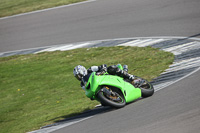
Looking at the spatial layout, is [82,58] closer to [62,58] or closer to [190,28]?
[62,58]

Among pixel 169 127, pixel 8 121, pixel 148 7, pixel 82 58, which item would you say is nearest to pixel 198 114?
pixel 169 127

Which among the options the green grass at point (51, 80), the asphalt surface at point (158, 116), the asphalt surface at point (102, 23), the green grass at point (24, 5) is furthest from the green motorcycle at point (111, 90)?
the green grass at point (24, 5)

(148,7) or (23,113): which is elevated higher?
(148,7)

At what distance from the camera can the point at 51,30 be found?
18328mm

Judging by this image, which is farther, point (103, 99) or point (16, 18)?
point (16, 18)

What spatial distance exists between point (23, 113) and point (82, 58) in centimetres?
459

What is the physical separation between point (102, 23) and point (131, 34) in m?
2.54

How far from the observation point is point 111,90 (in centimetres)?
805

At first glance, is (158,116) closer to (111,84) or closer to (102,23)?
(111,84)

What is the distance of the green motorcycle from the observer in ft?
25.7

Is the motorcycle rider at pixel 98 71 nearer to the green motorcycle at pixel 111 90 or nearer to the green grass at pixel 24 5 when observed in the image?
the green motorcycle at pixel 111 90

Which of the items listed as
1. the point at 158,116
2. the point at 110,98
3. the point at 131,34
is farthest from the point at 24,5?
the point at 158,116

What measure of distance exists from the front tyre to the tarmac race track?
0.17 m

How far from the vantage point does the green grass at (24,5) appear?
72.4ft
